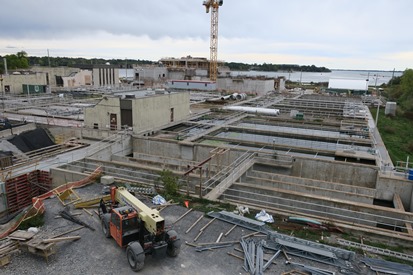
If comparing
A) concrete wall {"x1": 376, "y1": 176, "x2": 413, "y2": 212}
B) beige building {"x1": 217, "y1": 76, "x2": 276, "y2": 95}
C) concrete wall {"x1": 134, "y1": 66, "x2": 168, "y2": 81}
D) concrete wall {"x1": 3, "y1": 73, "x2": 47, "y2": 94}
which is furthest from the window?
concrete wall {"x1": 134, "y1": 66, "x2": 168, "y2": 81}

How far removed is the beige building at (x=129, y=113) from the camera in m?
27.7

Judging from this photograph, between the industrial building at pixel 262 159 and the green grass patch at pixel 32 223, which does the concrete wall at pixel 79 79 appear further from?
the green grass patch at pixel 32 223

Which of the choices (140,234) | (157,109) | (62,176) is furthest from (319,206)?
(157,109)

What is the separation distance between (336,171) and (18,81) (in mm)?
57133

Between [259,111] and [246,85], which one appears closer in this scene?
[259,111]

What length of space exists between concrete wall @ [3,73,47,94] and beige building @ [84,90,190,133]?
36.2 meters

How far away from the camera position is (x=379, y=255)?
1116 cm

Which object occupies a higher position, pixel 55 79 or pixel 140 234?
pixel 55 79

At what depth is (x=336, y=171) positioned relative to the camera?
2172cm

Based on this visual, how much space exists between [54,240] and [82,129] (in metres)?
18.1

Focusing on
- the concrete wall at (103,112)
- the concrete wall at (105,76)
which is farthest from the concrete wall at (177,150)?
the concrete wall at (105,76)

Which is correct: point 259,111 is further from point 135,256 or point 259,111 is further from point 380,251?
point 135,256

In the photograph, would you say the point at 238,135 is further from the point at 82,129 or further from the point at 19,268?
the point at 19,268

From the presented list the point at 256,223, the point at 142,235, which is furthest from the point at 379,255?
the point at 142,235
